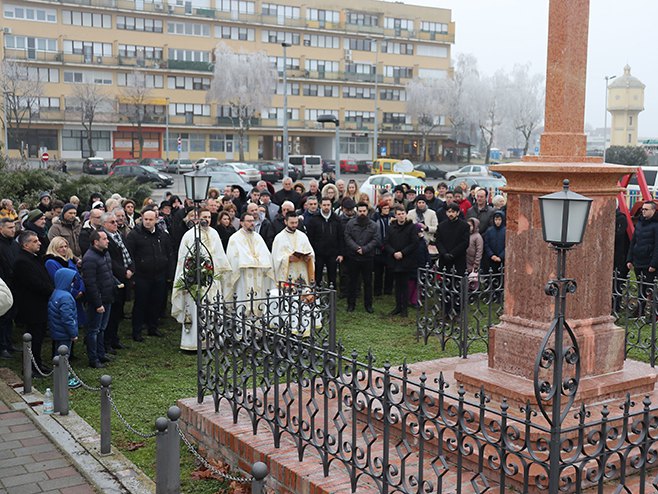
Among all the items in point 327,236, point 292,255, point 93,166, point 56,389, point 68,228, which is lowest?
point 56,389

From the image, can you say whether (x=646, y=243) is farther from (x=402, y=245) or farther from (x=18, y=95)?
(x=18, y=95)

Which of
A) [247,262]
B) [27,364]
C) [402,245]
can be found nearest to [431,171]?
[402,245]

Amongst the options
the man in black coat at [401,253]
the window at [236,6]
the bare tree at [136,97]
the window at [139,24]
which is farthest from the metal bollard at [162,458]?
the window at [236,6]

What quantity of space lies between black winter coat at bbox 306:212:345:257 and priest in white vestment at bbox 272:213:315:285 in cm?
142

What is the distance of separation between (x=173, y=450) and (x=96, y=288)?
4.36m

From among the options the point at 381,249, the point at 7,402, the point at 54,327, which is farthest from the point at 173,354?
the point at 381,249

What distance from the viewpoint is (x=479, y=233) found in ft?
46.0

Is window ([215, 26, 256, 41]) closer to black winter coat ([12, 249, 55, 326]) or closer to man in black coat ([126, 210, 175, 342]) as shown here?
man in black coat ([126, 210, 175, 342])

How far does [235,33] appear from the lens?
73.7 meters

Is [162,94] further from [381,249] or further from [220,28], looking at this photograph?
[381,249]

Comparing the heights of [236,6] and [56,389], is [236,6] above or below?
above

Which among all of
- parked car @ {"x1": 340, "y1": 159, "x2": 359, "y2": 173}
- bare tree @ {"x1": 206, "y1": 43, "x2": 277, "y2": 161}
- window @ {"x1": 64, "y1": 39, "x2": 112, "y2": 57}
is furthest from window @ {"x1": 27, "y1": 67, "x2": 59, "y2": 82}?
parked car @ {"x1": 340, "y1": 159, "x2": 359, "y2": 173}

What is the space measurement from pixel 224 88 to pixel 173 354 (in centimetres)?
6068

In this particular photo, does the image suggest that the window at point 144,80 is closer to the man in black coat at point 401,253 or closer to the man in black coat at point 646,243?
the man in black coat at point 401,253
